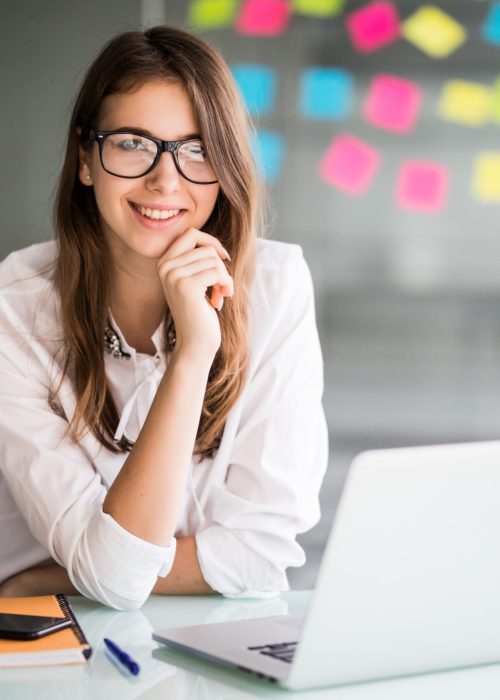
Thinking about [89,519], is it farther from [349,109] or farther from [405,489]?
[349,109]

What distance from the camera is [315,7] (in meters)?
2.79

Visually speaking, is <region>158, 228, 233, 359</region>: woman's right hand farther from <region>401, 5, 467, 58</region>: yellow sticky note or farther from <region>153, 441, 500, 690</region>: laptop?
<region>401, 5, 467, 58</region>: yellow sticky note

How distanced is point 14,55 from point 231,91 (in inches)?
48.3

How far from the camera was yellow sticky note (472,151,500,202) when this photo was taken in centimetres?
288

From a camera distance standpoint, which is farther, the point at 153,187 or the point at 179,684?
the point at 153,187

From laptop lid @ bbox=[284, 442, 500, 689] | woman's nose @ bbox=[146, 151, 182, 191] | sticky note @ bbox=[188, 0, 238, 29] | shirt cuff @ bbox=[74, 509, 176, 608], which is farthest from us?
sticky note @ bbox=[188, 0, 238, 29]

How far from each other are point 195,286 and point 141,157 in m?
0.21

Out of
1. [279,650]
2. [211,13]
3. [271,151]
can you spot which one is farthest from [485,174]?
[279,650]

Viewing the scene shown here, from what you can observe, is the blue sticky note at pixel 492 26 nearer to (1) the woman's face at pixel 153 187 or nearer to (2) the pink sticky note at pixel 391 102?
(2) the pink sticky note at pixel 391 102

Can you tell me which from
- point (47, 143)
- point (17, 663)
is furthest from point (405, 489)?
point (47, 143)

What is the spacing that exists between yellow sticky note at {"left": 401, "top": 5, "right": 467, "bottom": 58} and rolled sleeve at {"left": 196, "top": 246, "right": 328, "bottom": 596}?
1379mm

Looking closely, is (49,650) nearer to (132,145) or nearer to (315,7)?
(132,145)

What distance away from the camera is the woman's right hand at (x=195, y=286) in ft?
4.70

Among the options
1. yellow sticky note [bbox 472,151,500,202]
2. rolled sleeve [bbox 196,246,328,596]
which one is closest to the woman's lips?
rolled sleeve [bbox 196,246,328,596]
